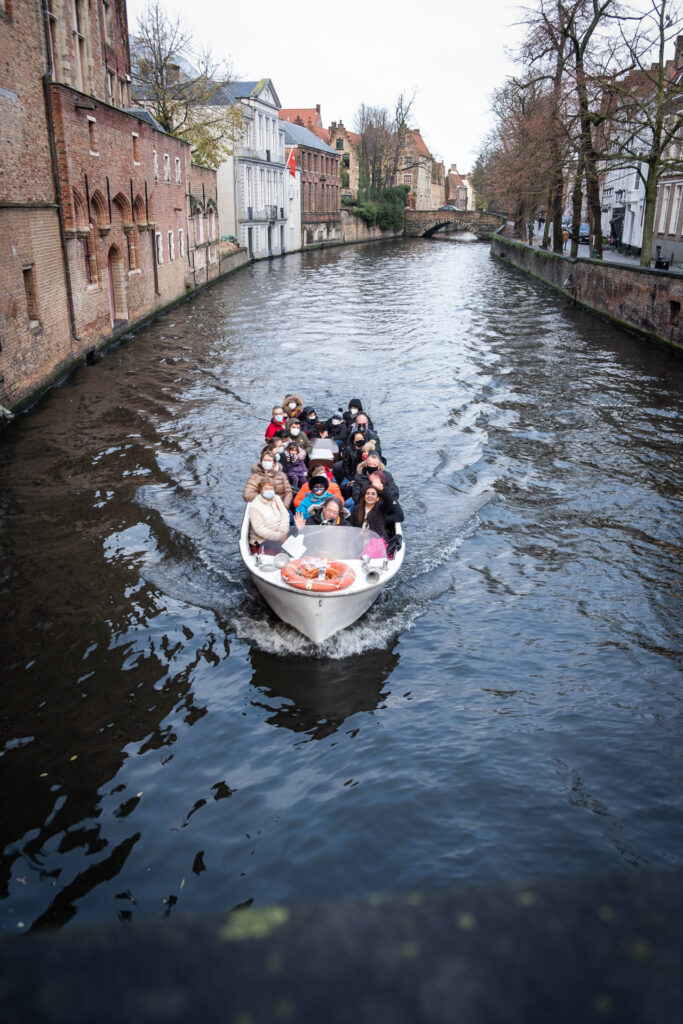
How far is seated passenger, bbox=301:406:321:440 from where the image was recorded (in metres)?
13.4

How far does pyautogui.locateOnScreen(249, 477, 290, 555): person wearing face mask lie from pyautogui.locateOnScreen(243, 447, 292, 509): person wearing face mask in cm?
32

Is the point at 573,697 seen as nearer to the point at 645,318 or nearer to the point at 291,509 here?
the point at 291,509

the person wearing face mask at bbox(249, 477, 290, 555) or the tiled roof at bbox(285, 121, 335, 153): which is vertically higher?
the tiled roof at bbox(285, 121, 335, 153)

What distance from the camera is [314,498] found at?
32.6ft

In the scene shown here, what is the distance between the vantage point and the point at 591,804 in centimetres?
635

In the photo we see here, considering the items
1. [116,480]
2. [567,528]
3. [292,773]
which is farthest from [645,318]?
[292,773]

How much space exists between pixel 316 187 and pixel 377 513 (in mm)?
72495

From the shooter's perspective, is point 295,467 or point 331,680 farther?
point 295,467

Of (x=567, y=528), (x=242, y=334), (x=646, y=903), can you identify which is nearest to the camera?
(x=646, y=903)

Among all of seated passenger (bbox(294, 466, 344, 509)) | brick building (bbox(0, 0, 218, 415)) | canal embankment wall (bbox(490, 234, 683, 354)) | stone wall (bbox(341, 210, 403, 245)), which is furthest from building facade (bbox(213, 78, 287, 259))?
seated passenger (bbox(294, 466, 344, 509))

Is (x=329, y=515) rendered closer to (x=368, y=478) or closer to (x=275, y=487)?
(x=275, y=487)

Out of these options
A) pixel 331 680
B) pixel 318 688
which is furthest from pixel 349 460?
pixel 318 688

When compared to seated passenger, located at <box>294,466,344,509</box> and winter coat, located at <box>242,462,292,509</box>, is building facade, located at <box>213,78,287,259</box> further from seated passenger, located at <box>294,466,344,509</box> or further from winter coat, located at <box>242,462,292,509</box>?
winter coat, located at <box>242,462,292,509</box>

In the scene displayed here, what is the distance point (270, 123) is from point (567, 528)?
2304 inches
